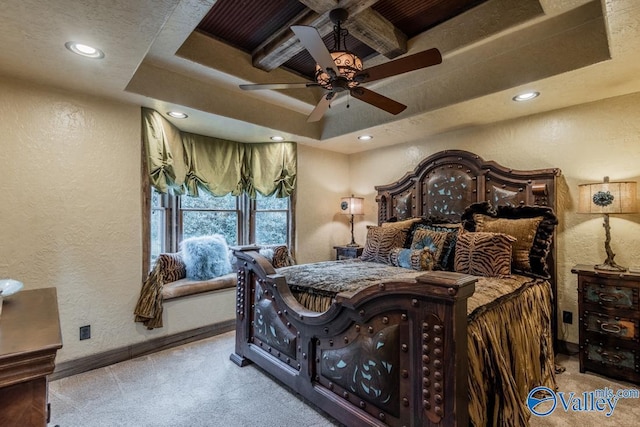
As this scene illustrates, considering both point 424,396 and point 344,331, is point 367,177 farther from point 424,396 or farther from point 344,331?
point 424,396

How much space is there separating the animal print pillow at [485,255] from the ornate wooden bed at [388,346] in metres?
0.30

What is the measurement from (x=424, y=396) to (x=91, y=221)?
2.87 metres

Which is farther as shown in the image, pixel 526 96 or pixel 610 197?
pixel 526 96

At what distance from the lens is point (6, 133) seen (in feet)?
7.45

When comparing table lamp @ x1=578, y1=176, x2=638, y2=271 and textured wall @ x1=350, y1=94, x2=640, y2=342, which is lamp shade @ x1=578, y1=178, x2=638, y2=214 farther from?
textured wall @ x1=350, y1=94, x2=640, y2=342

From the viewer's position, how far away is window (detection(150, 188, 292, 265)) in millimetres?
3578

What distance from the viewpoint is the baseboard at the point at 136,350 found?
97.7 inches

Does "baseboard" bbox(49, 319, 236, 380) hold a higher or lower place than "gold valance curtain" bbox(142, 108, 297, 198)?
lower

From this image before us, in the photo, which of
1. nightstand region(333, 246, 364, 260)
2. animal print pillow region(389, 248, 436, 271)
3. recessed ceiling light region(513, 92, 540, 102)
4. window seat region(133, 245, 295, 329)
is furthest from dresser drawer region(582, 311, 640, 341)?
window seat region(133, 245, 295, 329)

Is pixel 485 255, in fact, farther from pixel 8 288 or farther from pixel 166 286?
pixel 166 286

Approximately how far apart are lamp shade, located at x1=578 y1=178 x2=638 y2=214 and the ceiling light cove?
2.90 feet

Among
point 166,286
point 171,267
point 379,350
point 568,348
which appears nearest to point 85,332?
point 166,286

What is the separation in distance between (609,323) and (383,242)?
74.5 inches

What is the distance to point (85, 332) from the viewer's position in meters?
2.57
